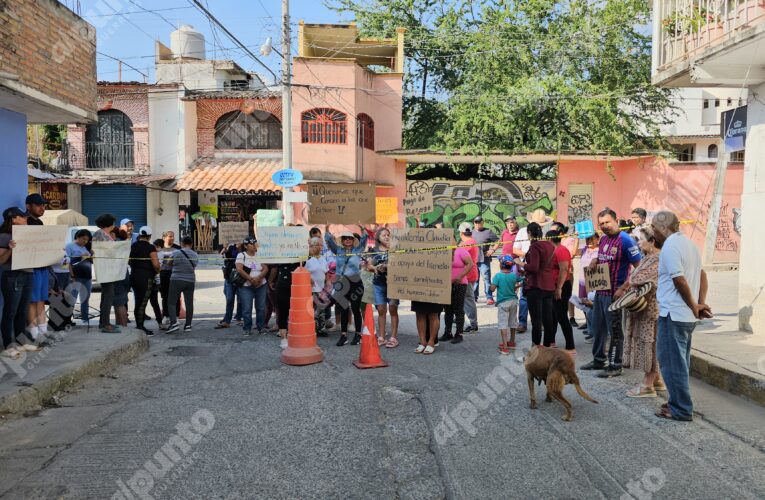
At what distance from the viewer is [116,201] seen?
86.4 ft

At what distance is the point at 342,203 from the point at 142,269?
438cm

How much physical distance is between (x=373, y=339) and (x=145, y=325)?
18.0 feet

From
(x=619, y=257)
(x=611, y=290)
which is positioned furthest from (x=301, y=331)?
(x=619, y=257)

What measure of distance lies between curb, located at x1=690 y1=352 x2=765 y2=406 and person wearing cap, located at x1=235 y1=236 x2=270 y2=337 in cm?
662

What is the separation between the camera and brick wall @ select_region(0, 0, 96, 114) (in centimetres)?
789

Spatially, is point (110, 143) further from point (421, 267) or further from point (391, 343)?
point (421, 267)

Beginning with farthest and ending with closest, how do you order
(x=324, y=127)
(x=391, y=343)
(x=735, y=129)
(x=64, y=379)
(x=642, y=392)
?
1. (x=324, y=127)
2. (x=735, y=129)
3. (x=391, y=343)
4. (x=64, y=379)
5. (x=642, y=392)

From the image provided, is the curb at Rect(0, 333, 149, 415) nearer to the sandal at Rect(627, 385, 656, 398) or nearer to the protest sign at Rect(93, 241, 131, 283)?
the protest sign at Rect(93, 241, 131, 283)

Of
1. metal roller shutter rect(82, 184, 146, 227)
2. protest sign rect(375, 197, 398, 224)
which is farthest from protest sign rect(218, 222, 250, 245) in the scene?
metal roller shutter rect(82, 184, 146, 227)

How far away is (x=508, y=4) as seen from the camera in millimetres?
23031

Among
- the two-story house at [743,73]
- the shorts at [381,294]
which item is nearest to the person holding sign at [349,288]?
the shorts at [381,294]

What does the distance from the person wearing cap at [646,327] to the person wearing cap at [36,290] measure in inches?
302

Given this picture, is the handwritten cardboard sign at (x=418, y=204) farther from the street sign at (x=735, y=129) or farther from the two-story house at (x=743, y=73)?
the street sign at (x=735, y=129)

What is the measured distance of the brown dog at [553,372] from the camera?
5.51 meters
